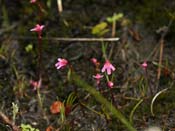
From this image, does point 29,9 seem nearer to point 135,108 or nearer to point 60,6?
point 60,6

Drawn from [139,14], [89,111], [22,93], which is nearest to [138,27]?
[139,14]

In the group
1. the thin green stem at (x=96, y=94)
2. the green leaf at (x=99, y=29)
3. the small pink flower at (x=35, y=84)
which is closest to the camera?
the thin green stem at (x=96, y=94)

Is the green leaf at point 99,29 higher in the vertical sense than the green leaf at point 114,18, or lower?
lower

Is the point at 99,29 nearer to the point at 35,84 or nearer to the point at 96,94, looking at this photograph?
the point at 35,84

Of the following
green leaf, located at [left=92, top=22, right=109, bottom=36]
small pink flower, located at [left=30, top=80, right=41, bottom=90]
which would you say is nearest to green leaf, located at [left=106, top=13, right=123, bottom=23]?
green leaf, located at [left=92, top=22, right=109, bottom=36]

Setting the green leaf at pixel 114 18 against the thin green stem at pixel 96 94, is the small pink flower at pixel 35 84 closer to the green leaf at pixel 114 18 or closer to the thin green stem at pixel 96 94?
the green leaf at pixel 114 18

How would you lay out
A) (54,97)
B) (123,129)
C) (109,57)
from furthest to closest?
(109,57), (54,97), (123,129)

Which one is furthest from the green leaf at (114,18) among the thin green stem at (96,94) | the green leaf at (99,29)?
the thin green stem at (96,94)

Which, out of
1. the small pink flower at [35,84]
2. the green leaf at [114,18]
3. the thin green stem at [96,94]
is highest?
the thin green stem at [96,94]

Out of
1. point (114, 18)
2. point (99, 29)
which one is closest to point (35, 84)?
point (99, 29)

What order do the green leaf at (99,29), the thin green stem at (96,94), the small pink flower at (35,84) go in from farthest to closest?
1. the green leaf at (99,29)
2. the small pink flower at (35,84)
3. the thin green stem at (96,94)

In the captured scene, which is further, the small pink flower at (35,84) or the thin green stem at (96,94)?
the small pink flower at (35,84)
